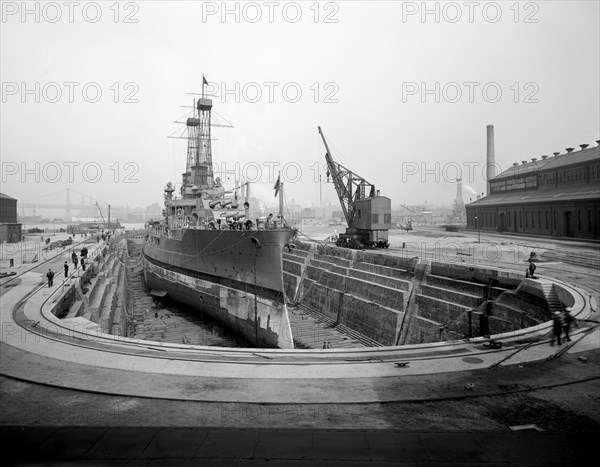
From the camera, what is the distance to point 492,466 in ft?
15.6

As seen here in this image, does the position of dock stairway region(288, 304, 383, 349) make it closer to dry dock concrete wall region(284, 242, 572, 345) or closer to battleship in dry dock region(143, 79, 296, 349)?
dry dock concrete wall region(284, 242, 572, 345)

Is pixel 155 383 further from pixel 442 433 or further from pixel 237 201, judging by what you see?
pixel 237 201

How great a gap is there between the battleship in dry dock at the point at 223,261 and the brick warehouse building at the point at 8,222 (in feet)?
111

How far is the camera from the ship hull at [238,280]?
2016 centimetres

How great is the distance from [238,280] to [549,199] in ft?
105

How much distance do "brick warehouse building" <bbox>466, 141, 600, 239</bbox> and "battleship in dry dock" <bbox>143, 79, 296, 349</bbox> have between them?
84.9ft

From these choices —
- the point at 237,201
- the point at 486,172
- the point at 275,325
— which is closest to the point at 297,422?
the point at 275,325

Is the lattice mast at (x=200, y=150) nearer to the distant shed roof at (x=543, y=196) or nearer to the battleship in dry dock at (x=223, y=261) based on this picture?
the battleship in dry dock at (x=223, y=261)

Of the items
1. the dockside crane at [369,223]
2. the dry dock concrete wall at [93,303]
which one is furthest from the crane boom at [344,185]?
the dry dock concrete wall at [93,303]

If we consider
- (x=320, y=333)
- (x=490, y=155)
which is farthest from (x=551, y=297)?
(x=490, y=155)

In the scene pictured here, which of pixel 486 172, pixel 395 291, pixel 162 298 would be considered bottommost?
pixel 162 298

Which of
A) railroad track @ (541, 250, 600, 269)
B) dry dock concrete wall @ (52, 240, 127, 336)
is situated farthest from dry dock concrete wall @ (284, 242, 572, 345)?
dry dock concrete wall @ (52, 240, 127, 336)

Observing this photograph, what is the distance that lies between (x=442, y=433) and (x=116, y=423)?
16.2 feet

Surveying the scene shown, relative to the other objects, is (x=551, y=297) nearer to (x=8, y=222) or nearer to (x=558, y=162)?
(x=558, y=162)
